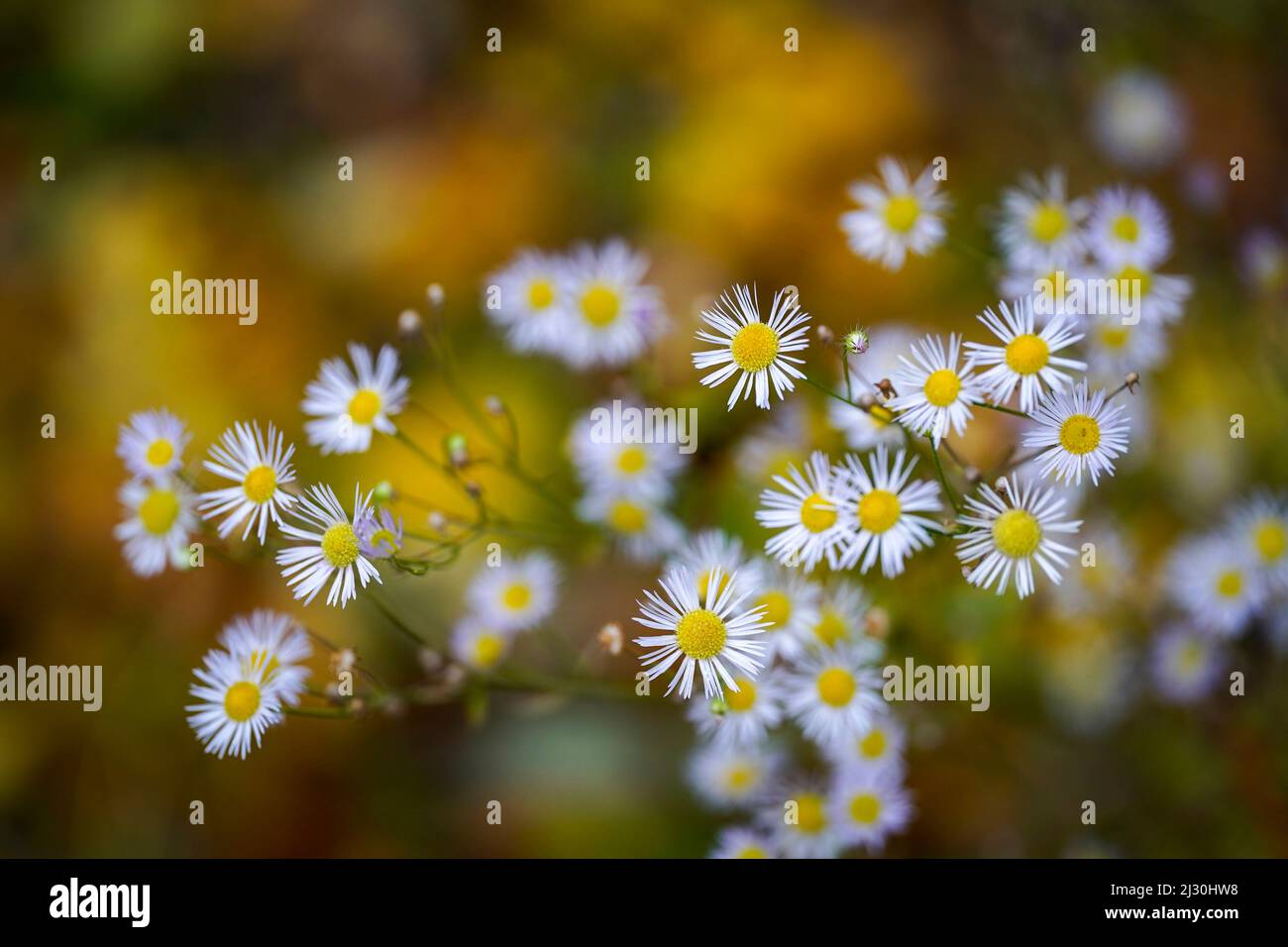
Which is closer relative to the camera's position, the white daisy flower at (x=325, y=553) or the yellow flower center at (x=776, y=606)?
the white daisy flower at (x=325, y=553)

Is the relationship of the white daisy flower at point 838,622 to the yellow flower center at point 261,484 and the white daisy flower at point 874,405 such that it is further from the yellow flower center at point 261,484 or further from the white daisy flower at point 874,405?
the yellow flower center at point 261,484

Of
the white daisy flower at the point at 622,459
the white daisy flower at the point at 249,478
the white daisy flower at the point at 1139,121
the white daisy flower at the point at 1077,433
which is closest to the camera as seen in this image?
the white daisy flower at the point at 1077,433

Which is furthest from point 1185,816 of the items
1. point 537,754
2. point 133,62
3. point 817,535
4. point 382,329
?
point 133,62

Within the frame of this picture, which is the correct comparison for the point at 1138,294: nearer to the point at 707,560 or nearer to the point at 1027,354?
the point at 1027,354

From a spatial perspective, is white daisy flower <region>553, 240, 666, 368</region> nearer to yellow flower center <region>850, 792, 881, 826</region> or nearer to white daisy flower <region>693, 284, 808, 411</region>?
white daisy flower <region>693, 284, 808, 411</region>

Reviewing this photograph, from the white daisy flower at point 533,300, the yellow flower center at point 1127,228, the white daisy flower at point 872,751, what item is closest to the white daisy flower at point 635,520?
the white daisy flower at point 533,300

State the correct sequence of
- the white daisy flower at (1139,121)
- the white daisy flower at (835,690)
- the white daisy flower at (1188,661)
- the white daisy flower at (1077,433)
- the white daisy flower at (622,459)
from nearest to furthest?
the white daisy flower at (1077,433)
the white daisy flower at (835,690)
the white daisy flower at (622,459)
the white daisy flower at (1188,661)
the white daisy flower at (1139,121)
